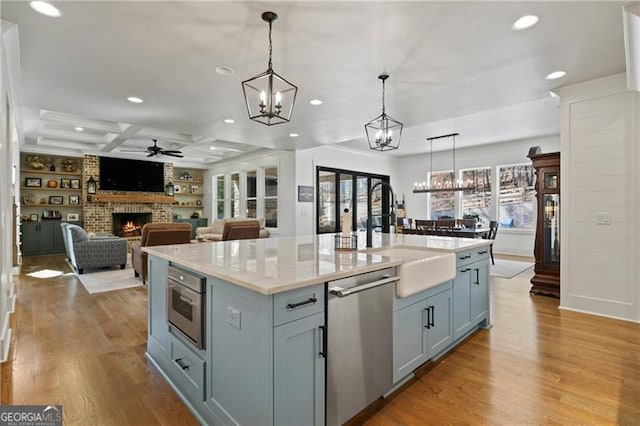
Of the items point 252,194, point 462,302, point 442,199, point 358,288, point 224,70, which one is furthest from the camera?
point 442,199

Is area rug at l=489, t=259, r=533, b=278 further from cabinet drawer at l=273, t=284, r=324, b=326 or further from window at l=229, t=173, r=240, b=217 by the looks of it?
window at l=229, t=173, r=240, b=217

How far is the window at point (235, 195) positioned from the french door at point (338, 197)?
2.93m

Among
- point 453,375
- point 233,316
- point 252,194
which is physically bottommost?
point 453,375

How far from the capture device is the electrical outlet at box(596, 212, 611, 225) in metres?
3.48

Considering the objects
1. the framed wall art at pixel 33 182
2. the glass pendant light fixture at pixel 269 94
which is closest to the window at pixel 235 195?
the framed wall art at pixel 33 182

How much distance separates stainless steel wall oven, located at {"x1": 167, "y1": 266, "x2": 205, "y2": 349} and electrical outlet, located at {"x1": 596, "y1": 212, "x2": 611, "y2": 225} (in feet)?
13.9

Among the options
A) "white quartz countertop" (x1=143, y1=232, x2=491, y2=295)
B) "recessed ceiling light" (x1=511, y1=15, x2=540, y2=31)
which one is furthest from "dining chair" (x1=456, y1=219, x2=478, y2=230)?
"recessed ceiling light" (x1=511, y1=15, x2=540, y2=31)

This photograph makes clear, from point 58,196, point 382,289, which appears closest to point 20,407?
point 382,289

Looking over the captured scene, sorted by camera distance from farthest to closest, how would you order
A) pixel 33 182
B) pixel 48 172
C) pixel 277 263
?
1. pixel 48 172
2. pixel 33 182
3. pixel 277 263

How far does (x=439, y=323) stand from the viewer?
7.83 ft

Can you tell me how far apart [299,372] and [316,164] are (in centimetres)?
670

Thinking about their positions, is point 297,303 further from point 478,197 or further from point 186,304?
point 478,197

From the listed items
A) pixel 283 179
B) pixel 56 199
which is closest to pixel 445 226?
pixel 283 179

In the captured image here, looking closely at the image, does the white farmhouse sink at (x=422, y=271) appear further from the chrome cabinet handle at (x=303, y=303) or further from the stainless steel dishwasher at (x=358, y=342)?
the chrome cabinet handle at (x=303, y=303)
